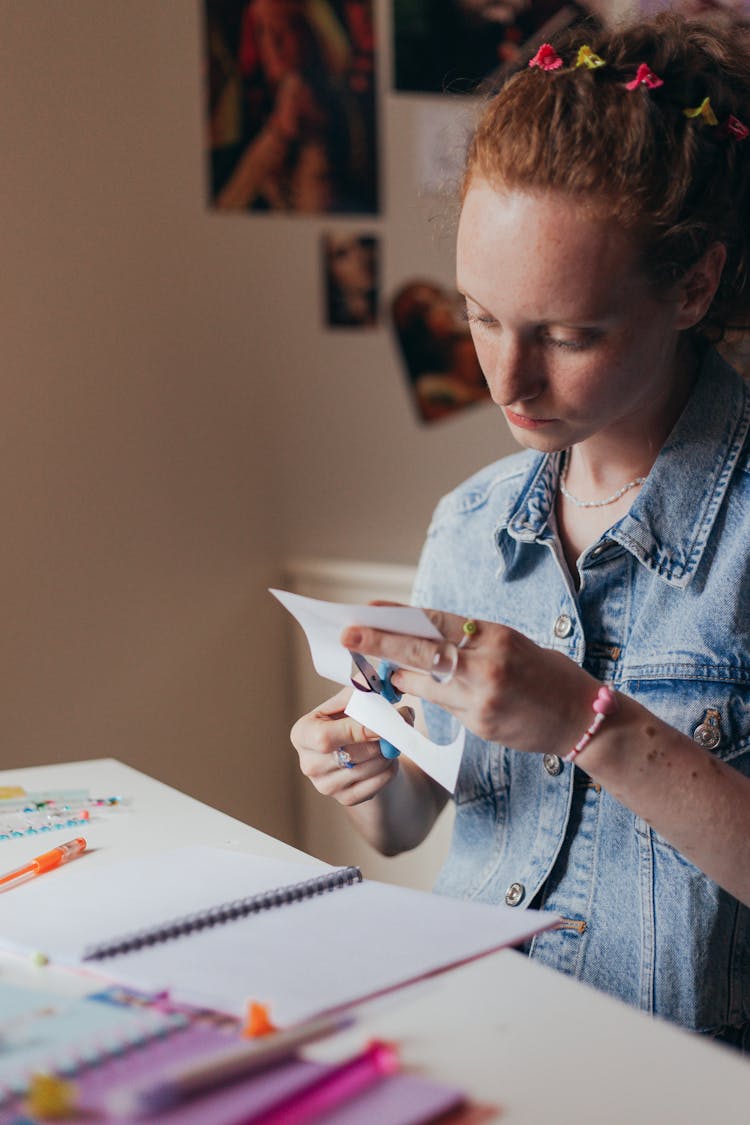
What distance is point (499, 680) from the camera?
810 mm

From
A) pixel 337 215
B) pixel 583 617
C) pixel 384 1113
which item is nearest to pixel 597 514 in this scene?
pixel 583 617

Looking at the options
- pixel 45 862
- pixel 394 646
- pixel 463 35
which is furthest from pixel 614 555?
pixel 463 35

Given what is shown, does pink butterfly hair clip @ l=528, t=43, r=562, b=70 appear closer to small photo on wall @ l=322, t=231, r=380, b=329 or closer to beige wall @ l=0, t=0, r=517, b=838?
beige wall @ l=0, t=0, r=517, b=838

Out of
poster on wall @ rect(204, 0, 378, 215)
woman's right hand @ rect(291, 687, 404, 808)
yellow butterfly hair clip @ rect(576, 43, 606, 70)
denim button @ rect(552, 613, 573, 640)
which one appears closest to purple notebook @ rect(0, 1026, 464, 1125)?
woman's right hand @ rect(291, 687, 404, 808)

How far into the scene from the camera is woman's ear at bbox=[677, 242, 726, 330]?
3.19 ft

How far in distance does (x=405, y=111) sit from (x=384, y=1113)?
77.3 inches

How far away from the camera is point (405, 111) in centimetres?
222

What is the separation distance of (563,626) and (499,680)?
0.26 meters

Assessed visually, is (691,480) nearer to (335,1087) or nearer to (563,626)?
(563,626)

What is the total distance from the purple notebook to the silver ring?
0.92ft

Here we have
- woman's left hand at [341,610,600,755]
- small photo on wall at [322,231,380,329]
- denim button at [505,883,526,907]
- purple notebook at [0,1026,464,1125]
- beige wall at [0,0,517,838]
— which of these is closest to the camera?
purple notebook at [0,1026,464,1125]

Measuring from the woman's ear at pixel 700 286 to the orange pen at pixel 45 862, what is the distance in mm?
628

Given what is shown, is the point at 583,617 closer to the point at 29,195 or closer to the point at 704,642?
the point at 704,642

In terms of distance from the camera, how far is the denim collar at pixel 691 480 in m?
1.01
